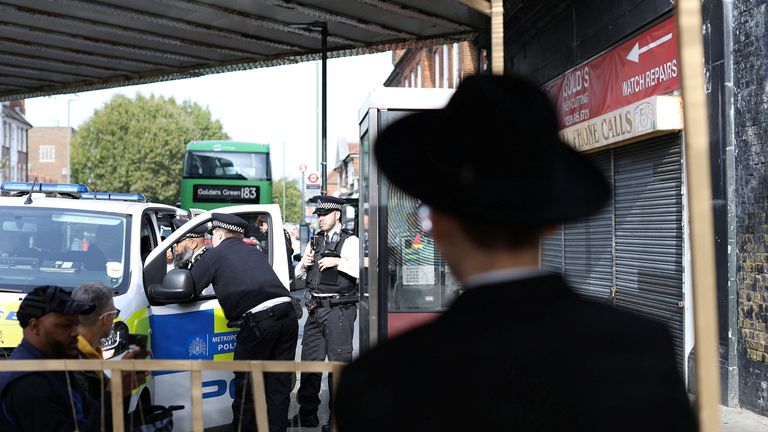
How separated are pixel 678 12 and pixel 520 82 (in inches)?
29.5

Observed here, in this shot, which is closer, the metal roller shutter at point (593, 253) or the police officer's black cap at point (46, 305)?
the police officer's black cap at point (46, 305)

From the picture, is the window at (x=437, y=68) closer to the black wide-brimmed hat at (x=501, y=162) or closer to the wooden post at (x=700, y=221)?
the wooden post at (x=700, y=221)

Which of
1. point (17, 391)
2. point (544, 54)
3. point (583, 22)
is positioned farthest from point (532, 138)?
point (544, 54)

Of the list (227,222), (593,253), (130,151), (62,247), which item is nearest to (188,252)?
(62,247)

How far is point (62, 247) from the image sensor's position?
6.44 meters

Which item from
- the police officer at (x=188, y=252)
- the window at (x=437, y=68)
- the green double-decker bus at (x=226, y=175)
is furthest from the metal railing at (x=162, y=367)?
the window at (x=437, y=68)

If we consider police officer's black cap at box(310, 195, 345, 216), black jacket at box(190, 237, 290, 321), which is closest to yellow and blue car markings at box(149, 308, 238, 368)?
black jacket at box(190, 237, 290, 321)

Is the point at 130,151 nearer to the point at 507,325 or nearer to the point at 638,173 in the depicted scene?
the point at 638,173

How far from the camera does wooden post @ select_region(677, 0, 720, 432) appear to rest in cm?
189

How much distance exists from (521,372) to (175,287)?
16.4 ft

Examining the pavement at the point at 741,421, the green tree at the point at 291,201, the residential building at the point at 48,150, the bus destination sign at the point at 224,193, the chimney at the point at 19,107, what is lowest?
the pavement at the point at 741,421

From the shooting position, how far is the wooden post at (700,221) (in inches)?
74.6

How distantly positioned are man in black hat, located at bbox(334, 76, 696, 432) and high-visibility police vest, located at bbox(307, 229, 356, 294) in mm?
6485

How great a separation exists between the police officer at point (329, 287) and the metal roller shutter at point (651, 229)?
3478 millimetres
